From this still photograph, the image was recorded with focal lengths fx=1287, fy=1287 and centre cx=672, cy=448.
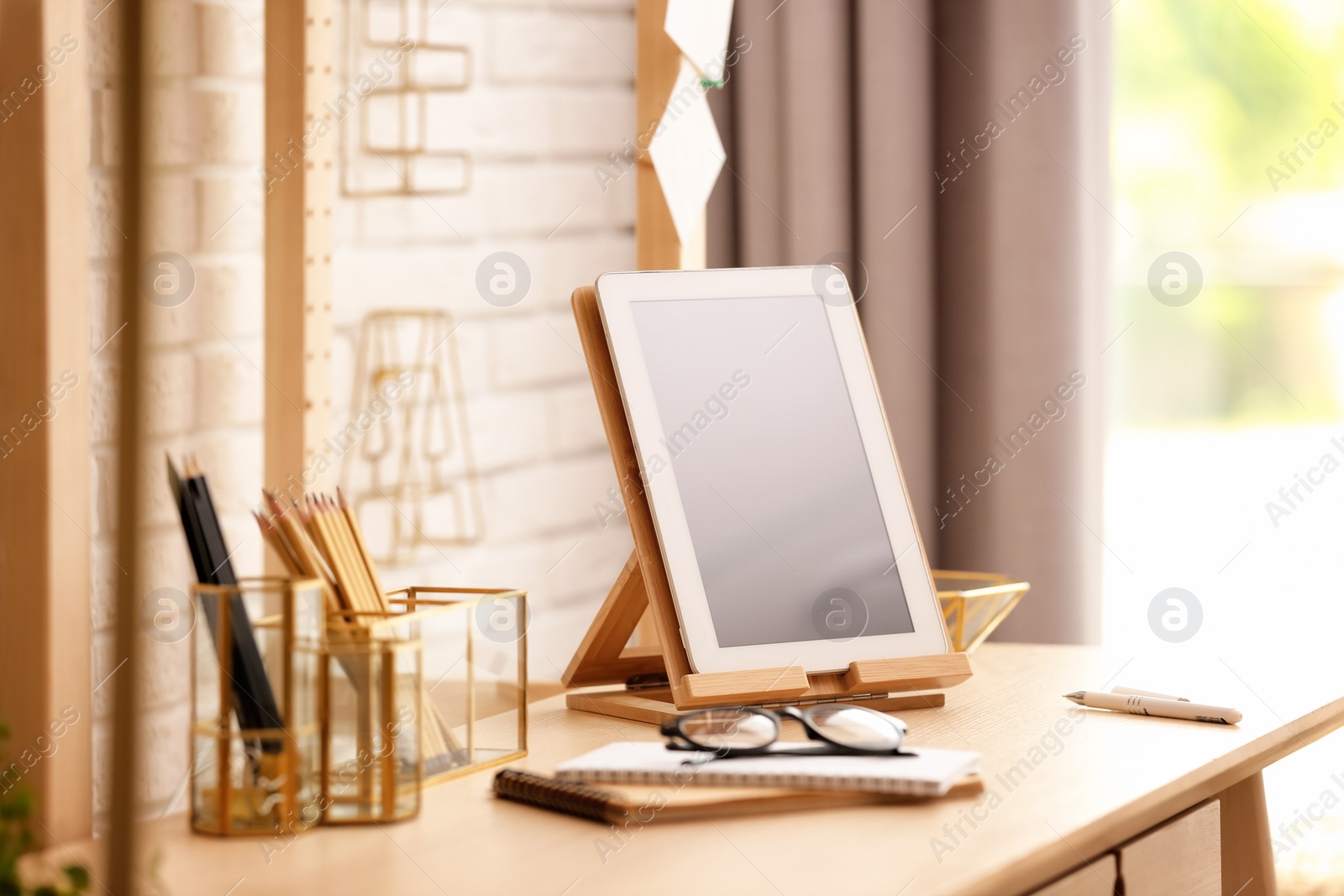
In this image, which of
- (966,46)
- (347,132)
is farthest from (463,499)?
(966,46)

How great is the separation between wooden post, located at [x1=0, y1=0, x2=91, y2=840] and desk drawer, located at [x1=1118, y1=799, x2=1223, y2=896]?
636 millimetres

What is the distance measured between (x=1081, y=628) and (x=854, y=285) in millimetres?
566

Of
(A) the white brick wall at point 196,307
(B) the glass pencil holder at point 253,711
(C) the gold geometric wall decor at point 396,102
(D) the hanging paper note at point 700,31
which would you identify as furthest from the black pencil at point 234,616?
(D) the hanging paper note at point 700,31

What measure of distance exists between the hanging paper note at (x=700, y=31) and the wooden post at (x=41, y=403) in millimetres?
683

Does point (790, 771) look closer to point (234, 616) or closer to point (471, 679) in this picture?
point (471, 679)

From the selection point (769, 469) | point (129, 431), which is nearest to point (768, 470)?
point (769, 469)

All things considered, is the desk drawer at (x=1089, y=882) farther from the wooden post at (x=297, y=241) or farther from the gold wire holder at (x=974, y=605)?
the wooden post at (x=297, y=241)

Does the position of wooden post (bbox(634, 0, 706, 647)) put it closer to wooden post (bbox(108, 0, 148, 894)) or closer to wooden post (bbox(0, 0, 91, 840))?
wooden post (bbox(0, 0, 91, 840))

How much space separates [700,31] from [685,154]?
0.12 metres

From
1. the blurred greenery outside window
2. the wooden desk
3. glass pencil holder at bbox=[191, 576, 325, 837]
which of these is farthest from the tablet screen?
the blurred greenery outside window

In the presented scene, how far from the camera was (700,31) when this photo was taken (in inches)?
52.0

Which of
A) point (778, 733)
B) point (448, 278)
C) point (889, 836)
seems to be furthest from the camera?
point (448, 278)

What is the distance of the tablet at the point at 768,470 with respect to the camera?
99 cm

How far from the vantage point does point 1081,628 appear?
174cm
